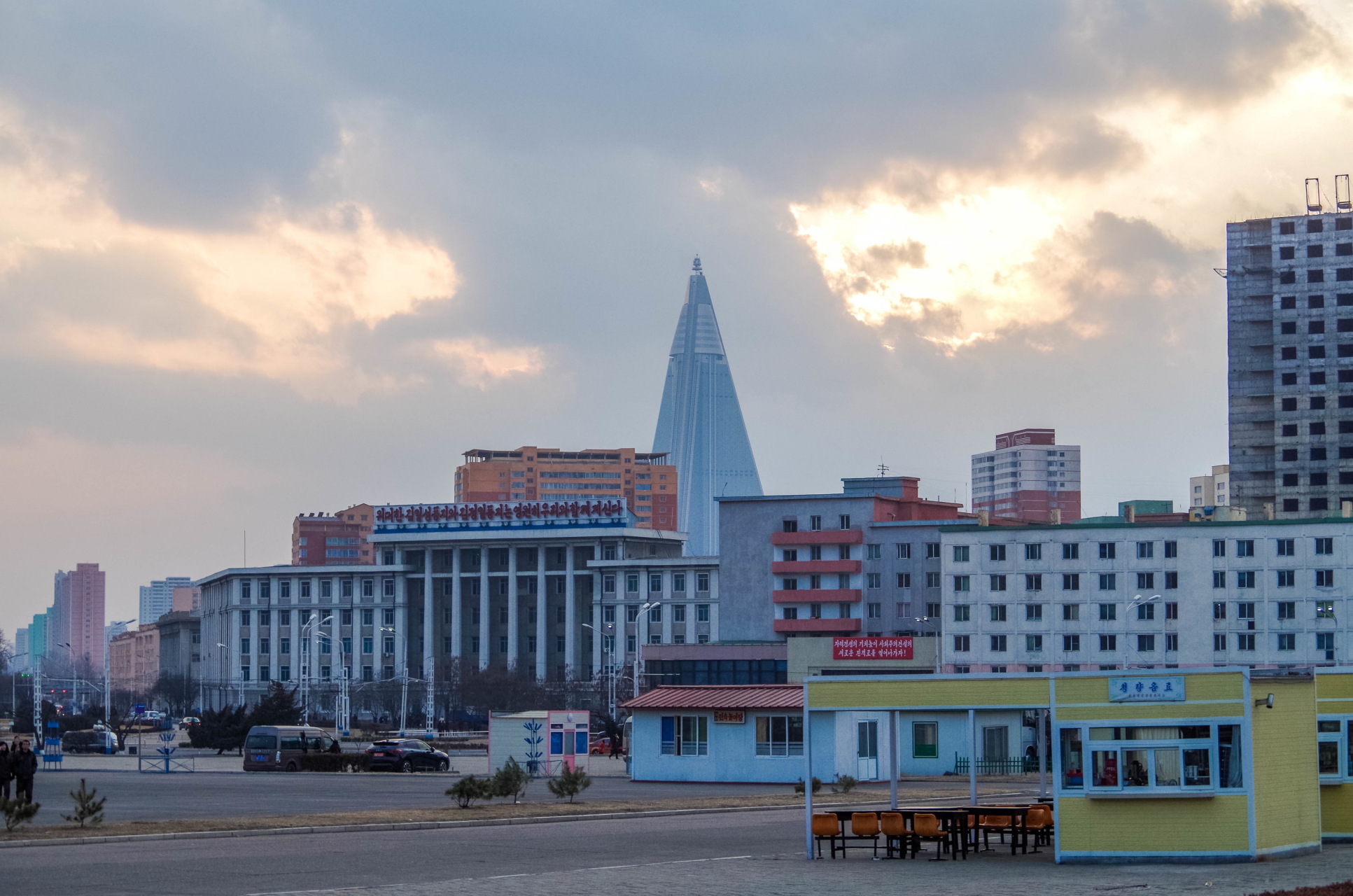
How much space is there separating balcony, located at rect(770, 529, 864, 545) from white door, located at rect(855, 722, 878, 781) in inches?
2780

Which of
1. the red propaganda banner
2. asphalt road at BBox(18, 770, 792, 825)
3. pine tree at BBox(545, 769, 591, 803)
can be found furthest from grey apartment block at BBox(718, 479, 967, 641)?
pine tree at BBox(545, 769, 591, 803)

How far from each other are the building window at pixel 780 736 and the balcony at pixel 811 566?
242 feet

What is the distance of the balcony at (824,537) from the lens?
141m

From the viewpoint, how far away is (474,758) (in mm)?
103375

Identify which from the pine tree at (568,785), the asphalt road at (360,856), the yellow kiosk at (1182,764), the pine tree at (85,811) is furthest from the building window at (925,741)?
the pine tree at (85,811)

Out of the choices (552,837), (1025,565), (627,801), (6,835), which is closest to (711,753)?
(627,801)

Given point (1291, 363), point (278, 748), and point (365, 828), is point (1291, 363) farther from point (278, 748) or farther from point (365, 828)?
point (365, 828)

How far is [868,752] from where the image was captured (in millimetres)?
70312

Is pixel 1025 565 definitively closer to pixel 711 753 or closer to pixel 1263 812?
pixel 711 753

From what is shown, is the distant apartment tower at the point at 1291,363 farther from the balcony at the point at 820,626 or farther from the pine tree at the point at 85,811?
the pine tree at the point at 85,811

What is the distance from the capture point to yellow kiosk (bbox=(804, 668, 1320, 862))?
1201 inches

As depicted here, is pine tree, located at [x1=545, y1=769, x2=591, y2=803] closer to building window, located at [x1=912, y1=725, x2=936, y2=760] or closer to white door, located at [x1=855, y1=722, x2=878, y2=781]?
white door, located at [x1=855, y1=722, x2=878, y2=781]

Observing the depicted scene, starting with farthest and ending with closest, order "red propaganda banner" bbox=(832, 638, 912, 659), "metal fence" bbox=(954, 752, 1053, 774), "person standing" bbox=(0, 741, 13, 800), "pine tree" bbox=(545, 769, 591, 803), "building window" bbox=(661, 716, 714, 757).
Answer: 1. "red propaganda banner" bbox=(832, 638, 912, 659)
2. "metal fence" bbox=(954, 752, 1053, 774)
3. "building window" bbox=(661, 716, 714, 757)
4. "pine tree" bbox=(545, 769, 591, 803)
5. "person standing" bbox=(0, 741, 13, 800)

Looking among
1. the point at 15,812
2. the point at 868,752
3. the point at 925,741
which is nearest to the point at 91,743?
the point at 925,741
